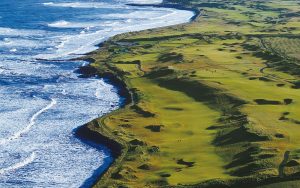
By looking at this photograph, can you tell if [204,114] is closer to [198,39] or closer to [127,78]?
[127,78]

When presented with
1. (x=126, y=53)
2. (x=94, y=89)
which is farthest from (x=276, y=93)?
(x=126, y=53)

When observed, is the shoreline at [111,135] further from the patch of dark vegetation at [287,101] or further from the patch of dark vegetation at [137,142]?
the patch of dark vegetation at [287,101]

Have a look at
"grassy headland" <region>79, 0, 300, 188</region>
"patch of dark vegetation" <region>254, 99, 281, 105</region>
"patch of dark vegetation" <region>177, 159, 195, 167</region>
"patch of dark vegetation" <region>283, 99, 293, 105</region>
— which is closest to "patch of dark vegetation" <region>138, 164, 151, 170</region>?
"grassy headland" <region>79, 0, 300, 188</region>

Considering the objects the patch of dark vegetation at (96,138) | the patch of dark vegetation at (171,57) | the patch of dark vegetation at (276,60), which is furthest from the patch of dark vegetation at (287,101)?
the patch of dark vegetation at (171,57)

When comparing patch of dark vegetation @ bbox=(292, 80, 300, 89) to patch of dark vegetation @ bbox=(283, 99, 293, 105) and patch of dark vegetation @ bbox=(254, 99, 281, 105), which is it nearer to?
patch of dark vegetation @ bbox=(283, 99, 293, 105)

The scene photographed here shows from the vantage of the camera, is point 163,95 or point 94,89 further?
point 94,89
